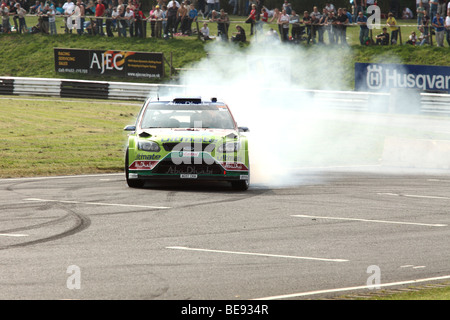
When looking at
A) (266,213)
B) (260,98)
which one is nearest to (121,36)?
(260,98)

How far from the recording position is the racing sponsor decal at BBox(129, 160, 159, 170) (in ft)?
38.5

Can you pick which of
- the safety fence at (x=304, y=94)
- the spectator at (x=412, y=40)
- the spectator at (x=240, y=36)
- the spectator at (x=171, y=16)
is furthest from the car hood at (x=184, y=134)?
the spectator at (x=171, y=16)

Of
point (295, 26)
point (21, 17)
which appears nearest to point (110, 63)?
point (21, 17)

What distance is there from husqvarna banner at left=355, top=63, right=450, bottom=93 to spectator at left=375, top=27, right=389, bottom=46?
235 cm

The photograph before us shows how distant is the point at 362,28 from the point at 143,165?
2268cm

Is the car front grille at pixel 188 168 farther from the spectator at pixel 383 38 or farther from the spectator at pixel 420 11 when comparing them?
the spectator at pixel 383 38

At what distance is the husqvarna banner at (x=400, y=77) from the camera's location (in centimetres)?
2922

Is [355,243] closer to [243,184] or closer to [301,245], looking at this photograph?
[301,245]

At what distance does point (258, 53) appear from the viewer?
33.2m

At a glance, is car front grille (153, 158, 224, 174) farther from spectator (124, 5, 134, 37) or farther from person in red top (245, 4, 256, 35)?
spectator (124, 5, 134, 37)

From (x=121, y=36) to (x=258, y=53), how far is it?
834 centimetres

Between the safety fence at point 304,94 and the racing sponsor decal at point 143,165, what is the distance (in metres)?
17.3

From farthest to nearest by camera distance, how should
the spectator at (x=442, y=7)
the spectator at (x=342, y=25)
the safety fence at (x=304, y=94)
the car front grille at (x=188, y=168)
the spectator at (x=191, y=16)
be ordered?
the spectator at (x=191, y=16), the spectator at (x=342, y=25), the spectator at (x=442, y=7), the safety fence at (x=304, y=94), the car front grille at (x=188, y=168)
